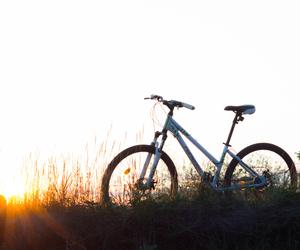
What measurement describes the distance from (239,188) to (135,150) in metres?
1.38

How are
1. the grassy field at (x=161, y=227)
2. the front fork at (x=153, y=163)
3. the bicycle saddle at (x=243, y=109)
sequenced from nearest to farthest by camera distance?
the grassy field at (x=161, y=227), the front fork at (x=153, y=163), the bicycle saddle at (x=243, y=109)

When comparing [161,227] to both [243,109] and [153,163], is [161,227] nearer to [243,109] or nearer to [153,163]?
[153,163]

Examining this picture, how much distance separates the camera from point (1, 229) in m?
6.33

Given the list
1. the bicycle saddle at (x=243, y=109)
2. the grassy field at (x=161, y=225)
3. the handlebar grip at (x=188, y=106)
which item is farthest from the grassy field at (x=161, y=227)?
the bicycle saddle at (x=243, y=109)

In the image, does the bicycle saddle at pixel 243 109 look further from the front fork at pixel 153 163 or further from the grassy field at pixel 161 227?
the grassy field at pixel 161 227

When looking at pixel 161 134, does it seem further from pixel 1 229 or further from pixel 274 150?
pixel 1 229

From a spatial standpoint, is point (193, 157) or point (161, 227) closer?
point (161, 227)

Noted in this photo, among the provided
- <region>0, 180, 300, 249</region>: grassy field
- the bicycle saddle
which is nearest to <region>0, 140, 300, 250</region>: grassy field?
<region>0, 180, 300, 249</region>: grassy field

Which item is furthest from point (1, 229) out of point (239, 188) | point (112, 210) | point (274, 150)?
point (274, 150)

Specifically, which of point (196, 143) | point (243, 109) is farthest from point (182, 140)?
point (243, 109)

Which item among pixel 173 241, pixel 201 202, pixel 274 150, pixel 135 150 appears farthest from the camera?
pixel 274 150

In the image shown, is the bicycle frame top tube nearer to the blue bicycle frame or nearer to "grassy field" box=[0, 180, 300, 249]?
the blue bicycle frame

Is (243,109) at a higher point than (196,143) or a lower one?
higher

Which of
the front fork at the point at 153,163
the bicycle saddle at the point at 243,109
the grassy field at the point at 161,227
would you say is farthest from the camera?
the bicycle saddle at the point at 243,109
